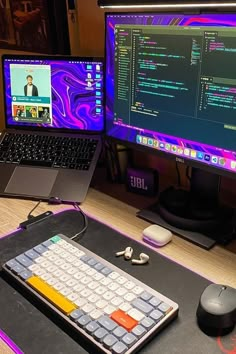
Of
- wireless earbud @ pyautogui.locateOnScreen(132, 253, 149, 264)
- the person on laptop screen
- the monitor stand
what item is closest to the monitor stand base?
the monitor stand

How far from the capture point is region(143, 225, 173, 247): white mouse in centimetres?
90

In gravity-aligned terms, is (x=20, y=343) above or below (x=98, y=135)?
below

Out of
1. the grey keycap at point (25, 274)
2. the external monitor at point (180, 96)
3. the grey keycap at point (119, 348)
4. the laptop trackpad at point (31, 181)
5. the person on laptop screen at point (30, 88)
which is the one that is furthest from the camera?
the person on laptop screen at point (30, 88)

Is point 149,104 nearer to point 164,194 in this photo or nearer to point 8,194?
point 164,194

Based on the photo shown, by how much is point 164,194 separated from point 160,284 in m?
0.35

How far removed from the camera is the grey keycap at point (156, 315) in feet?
2.18

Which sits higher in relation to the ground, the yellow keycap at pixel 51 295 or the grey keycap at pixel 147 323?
the yellow keycap at pixel 51 295

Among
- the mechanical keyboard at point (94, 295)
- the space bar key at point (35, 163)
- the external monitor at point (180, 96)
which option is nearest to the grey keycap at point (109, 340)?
the mechanical keyboard at point (94, 295)

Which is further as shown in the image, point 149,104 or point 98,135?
point 98,135

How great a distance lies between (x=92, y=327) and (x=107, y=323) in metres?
0.02

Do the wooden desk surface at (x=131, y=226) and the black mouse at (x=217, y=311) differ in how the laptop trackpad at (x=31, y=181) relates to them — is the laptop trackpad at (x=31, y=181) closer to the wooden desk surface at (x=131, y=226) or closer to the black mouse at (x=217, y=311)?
the wooden desk surface at (x=131, y=226)

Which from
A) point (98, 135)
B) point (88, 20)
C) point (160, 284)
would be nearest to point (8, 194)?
point (98, 135)

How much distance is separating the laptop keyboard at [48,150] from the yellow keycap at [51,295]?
46 centimetres

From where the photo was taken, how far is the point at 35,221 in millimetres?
980
